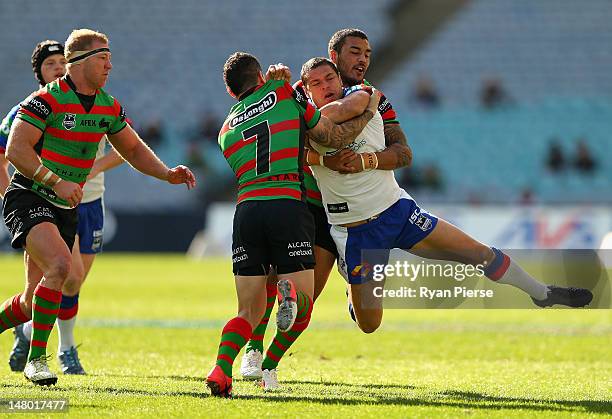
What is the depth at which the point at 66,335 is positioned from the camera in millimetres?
9234

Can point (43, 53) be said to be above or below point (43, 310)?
above

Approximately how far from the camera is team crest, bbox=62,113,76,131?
7.70m

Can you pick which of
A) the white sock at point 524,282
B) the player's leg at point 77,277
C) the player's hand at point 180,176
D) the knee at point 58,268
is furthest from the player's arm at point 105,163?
the white sock at point 524,282

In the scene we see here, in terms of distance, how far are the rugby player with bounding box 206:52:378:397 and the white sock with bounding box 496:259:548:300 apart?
69.4 inches

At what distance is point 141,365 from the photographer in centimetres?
938

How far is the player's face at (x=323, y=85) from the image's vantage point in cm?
784

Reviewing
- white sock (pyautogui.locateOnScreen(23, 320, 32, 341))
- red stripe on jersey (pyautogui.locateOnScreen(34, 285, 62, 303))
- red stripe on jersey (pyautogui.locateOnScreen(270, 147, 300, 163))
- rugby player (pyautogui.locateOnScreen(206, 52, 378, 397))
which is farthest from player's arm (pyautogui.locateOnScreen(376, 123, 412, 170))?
white sock (pyautogui.locateOnScreen(23, 320, 32, 341))

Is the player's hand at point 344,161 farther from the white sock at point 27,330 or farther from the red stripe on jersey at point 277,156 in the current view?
the white sock at point 27,330

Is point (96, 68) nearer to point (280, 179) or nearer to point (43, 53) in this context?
point (43, 53)

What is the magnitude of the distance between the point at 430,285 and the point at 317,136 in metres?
1.44

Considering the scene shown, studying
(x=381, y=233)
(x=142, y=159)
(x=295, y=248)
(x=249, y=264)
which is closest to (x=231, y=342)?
(x=249, y=264)

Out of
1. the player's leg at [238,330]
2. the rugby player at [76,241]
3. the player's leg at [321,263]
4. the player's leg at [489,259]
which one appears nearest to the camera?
the player's leg at [238,330]

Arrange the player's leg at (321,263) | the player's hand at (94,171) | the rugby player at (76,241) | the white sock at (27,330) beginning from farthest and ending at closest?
the player's hand at (94,171) → the white sock at (27,330) → the rugby player at (76,241) → the player's leg at (321,263)

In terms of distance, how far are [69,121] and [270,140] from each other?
146 cm
